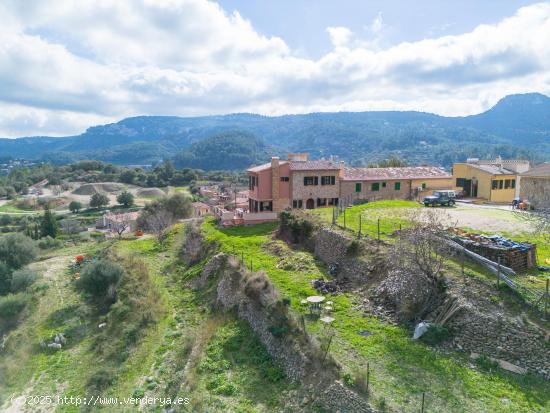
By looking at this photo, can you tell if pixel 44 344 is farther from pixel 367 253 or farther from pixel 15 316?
pixel 367 253

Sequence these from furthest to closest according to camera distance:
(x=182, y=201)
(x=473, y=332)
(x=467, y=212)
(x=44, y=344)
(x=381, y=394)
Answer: (x=182, y=201)
(x=467, y=212)
(x=44, y=344)
(x=473, y=332)
(x=381, y=394)

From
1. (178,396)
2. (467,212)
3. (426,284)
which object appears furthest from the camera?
(467,212)

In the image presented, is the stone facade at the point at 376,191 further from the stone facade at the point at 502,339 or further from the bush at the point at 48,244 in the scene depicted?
the bush at the point at 48,244

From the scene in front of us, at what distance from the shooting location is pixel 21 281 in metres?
34.0

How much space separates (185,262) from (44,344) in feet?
43.0

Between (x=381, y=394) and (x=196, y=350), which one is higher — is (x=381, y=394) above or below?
above

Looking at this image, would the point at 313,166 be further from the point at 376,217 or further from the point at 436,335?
the point at 436,335

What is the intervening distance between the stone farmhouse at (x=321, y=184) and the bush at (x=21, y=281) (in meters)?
22.0

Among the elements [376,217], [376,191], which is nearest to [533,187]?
[376,191]

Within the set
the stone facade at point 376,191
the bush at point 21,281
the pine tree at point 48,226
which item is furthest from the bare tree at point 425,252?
the pine tree at point 48,226

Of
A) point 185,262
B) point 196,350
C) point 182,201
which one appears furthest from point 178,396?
point 182,201

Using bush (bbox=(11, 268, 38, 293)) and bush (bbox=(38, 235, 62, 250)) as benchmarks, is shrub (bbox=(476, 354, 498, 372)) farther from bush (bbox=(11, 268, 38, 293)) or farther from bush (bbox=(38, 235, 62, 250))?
bush (bbox=(38, 235, 62, 250))

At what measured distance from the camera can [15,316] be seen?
1144 inches

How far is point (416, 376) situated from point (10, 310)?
95.2 feet
